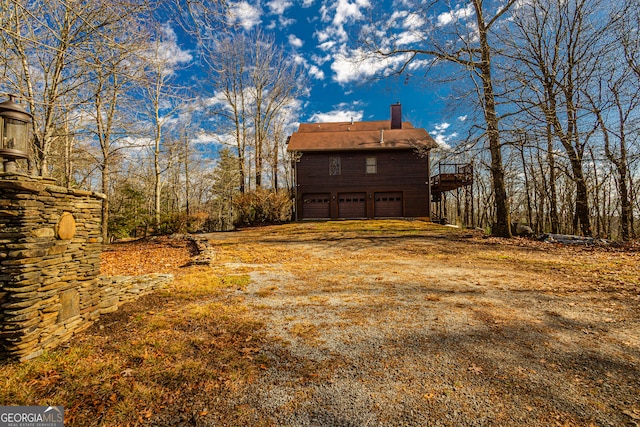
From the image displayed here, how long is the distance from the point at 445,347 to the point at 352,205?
18.4 metres

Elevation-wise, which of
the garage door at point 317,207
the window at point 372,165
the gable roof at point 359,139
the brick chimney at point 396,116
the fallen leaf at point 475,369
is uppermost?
the brick chimney at point 396,116

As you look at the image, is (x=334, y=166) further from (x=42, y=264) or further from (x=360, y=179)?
(x=42, y=264)

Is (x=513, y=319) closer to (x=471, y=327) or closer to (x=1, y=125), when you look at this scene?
(x=471, y=327)

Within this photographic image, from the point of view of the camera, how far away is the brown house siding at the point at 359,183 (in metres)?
21.1

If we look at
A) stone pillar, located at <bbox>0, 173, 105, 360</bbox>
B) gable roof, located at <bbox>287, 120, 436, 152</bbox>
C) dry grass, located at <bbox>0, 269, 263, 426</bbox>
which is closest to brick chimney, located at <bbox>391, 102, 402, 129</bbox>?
gable roof, located at <bbox>287, 120, 436, 152</bbox>

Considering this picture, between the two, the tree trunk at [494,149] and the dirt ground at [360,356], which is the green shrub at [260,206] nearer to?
the tree trunk at [494,149]

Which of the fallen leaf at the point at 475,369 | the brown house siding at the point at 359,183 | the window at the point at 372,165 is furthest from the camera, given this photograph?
the window at the point at 372,165

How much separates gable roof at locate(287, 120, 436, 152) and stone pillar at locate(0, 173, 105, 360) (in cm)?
1831

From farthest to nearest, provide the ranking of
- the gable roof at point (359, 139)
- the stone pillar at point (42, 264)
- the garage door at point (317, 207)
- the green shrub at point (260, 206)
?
1. the garage door at point (317, 207)
2. the gable roof at point (359, 139)
3. the green shrub at point (260, 206)
4. the stone pillar at point (42, 264)

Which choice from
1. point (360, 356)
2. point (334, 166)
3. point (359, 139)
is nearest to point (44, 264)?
point (360, 356)

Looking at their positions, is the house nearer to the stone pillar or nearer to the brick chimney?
the brick chimney

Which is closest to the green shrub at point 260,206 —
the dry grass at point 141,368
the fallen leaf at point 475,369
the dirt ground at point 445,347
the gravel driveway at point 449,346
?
the dirt ground at point 445,347

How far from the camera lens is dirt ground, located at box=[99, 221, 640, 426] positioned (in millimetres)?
2229

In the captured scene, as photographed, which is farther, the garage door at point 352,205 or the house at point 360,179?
the garage door at point 352,205
